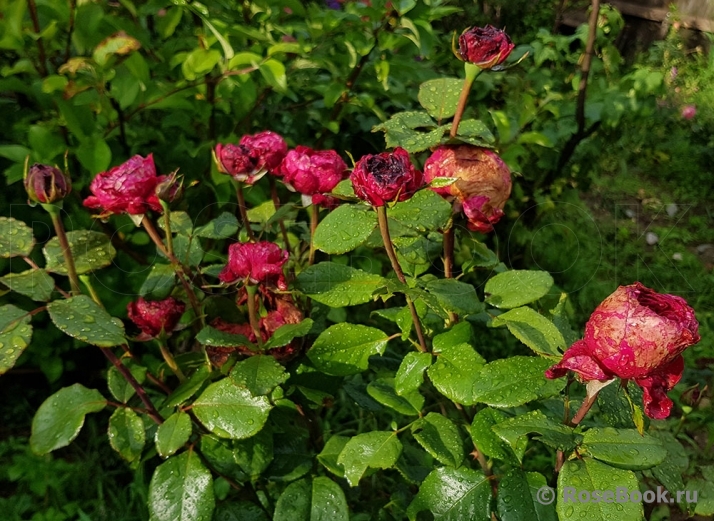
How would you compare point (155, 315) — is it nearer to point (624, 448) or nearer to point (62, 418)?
point (62, 418)

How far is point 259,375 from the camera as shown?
657 millimetres

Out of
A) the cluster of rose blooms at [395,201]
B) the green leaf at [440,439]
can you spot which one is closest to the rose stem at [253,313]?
the cluster of rose blooms at [395,201]

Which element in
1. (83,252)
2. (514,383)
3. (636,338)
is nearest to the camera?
(636,338)

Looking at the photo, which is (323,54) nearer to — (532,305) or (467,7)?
(532,305)

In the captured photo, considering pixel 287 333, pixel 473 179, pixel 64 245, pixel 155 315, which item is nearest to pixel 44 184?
pixel 64 245

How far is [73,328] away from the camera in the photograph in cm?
64

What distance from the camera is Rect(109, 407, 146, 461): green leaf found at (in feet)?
2.60

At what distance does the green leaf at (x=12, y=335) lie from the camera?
2.04ft

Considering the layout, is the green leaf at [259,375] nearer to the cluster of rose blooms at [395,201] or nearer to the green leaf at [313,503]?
the cluster of rose blooms at [395,201]

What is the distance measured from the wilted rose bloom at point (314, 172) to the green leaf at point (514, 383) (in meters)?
0.30

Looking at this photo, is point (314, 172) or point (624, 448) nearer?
point (624, 448)

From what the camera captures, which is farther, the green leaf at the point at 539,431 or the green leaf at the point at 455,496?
the green leaf at the point at 455,496

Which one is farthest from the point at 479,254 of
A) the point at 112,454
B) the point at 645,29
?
the point at 645,29

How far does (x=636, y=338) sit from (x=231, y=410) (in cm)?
47
